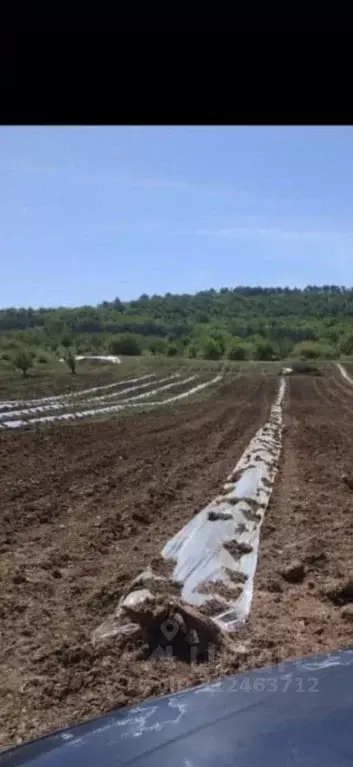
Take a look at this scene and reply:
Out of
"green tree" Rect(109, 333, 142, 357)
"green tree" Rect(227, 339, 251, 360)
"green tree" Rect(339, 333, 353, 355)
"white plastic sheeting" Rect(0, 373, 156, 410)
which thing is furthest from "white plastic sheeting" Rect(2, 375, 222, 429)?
"green tree" Rect(339, 333, 353, 355)

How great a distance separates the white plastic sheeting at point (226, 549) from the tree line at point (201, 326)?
863 inches

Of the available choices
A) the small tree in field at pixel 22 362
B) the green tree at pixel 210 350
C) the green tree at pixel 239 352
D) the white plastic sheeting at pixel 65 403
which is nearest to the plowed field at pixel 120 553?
the white plastic sheeting at pixel 65 403

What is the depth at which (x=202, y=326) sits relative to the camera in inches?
2579

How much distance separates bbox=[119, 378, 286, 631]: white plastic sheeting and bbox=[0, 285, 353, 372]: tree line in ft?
71.9

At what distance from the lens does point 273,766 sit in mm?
1178

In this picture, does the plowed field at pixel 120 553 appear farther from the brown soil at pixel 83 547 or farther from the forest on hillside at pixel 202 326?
the forest on hillside at pixel 202 326

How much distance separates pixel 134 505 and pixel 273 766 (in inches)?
188

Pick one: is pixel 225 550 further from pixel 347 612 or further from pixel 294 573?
pixel 347 612

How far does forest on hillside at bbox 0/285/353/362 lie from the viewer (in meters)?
45.7

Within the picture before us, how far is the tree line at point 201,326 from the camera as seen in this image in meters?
45.6

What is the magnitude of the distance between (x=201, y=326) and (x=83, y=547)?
61198 mm
